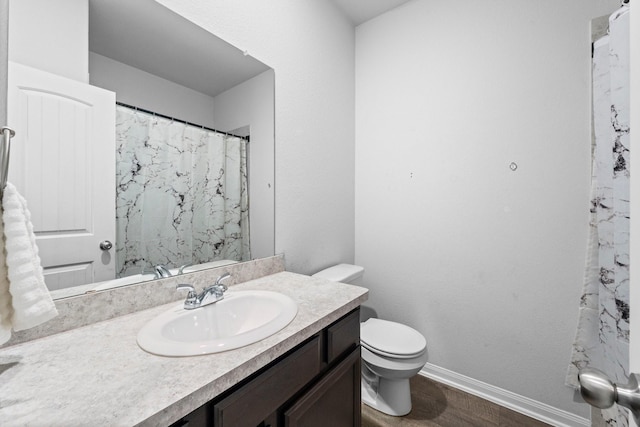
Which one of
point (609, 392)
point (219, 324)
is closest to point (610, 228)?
point (609, 392)

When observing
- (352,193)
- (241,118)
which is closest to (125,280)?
(241,118)

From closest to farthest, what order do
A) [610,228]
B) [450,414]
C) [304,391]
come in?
[304,391] → [610,228] → [450,414]

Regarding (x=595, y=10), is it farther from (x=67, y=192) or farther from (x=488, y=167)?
(x=67, y=192)

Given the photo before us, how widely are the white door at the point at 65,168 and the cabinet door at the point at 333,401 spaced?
0.75m

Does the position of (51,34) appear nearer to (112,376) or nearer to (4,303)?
(4,303)

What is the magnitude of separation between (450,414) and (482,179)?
1.37 metres

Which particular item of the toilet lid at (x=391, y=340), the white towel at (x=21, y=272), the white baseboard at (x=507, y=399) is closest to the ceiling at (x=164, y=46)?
the white towel at (x=21, y=272)

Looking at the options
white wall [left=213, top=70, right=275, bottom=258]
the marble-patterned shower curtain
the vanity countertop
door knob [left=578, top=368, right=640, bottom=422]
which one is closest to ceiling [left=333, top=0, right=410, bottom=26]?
white wall [left=213, top=70, right=275, bottom=258]

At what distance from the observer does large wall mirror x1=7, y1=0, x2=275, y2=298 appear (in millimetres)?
750

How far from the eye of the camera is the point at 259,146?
139 centimetres

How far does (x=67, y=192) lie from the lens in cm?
79

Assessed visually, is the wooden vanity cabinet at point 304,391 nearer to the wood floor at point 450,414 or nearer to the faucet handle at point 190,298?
the faucet handle at point 190,298

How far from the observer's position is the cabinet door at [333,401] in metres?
0.80

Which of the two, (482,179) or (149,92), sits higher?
(149,92)
